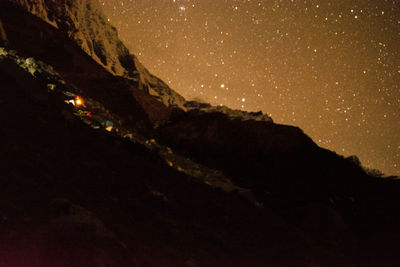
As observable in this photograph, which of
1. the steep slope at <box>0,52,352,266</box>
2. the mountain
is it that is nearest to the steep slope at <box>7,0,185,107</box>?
the mountain

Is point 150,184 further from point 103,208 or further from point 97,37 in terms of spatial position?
point 97,37

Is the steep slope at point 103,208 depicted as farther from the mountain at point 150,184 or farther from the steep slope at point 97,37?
the steep slope at point 97,37

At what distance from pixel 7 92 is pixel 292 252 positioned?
1371cm

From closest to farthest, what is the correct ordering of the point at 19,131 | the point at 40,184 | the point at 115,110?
the point at 40,184
the point at 19,131
the point at 115,110

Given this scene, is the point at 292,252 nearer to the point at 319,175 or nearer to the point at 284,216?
the point at 284,216

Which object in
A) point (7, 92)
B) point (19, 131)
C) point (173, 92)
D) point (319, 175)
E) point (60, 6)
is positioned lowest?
point (19, 131)

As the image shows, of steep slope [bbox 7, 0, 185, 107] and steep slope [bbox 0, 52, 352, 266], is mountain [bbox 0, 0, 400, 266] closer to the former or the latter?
steep slope [bbox 0, 52, 352, 266]

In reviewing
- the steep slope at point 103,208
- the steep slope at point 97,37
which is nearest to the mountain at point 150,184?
the steep slope at point 103,208

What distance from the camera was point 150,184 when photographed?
10.1 m

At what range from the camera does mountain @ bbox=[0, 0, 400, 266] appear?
15.2ft

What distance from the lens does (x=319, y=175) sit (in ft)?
84.6

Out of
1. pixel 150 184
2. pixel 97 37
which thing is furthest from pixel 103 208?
pixel 97 37

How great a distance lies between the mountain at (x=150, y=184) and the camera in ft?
15.2

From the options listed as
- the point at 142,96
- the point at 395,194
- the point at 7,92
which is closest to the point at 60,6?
the point at 142,96
